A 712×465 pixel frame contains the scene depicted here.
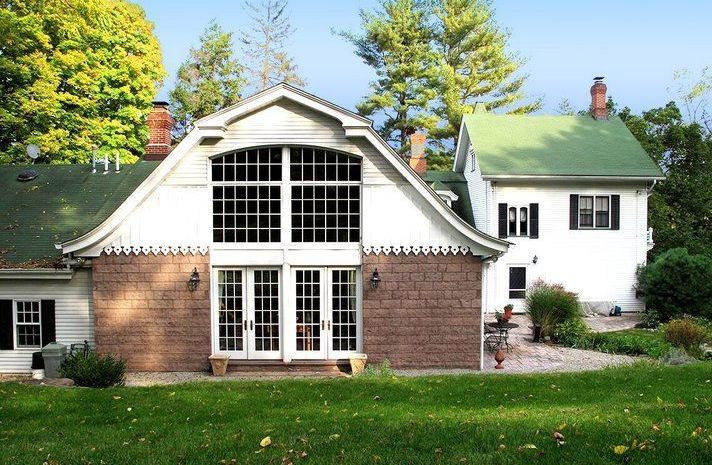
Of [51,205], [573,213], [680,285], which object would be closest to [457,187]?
[573,213]

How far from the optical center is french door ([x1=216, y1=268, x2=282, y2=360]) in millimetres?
15188

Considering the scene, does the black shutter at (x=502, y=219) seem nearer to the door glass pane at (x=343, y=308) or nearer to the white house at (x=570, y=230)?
the white house at (x=570, y=230)

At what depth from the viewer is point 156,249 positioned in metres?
14.9

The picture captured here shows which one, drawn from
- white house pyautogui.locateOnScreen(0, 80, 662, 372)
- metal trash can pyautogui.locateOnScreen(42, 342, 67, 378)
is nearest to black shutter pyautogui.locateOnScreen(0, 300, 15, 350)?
white house pyautogui.locateOnScreen(0, 80, 662, 372)

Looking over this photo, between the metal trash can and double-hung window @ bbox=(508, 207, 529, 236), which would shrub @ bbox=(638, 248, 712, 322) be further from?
the metal trash can

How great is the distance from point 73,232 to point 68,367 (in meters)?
4.81

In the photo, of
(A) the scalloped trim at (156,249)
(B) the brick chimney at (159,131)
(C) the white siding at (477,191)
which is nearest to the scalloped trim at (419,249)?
(A) the scalloped trim at (156,249)

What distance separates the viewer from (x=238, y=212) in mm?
15086

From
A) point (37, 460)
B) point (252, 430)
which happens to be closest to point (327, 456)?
point (252, 430)

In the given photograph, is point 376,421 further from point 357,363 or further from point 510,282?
point 510,282

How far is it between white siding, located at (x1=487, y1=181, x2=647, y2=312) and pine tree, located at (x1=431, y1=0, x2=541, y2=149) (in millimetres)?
15902

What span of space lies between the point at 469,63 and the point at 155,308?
33.7 metres

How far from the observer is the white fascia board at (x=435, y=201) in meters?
14.6

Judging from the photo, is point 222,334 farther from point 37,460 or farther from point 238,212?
point 37,460
